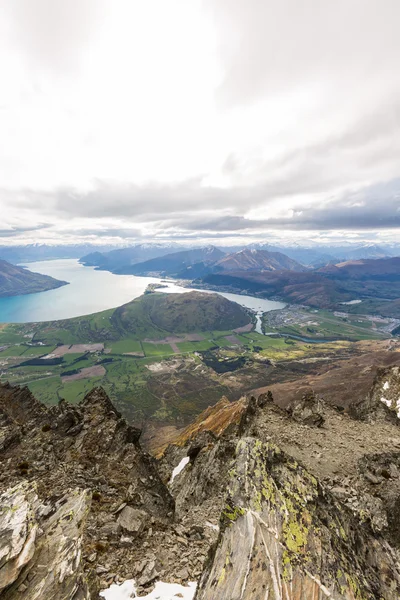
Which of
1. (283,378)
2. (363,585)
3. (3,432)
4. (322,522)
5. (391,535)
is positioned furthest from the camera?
(283,378)

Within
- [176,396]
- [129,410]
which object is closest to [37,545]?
[129,410]

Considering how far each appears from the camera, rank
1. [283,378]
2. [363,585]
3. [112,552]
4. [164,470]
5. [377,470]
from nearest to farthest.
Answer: [363,585] < [112,552] < [377,470] < [164,470] < [283,378]

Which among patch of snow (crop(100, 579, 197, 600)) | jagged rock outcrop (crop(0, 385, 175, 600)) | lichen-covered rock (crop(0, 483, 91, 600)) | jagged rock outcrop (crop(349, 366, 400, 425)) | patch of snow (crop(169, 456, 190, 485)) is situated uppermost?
lichen-covered rock (crop(0, 483, 91, 600))

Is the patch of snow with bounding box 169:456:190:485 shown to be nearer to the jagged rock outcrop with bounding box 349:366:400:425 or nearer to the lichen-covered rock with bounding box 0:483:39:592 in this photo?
the lichen-covered rock with bounding box 0:483:39:592

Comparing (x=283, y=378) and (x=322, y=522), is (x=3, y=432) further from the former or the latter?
(x=283, y=378)

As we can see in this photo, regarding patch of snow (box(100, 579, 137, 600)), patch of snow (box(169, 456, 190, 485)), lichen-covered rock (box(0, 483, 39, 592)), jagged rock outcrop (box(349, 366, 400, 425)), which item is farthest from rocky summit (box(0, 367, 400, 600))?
jagged rock outcrop (box(349, 366, 400, 425))
